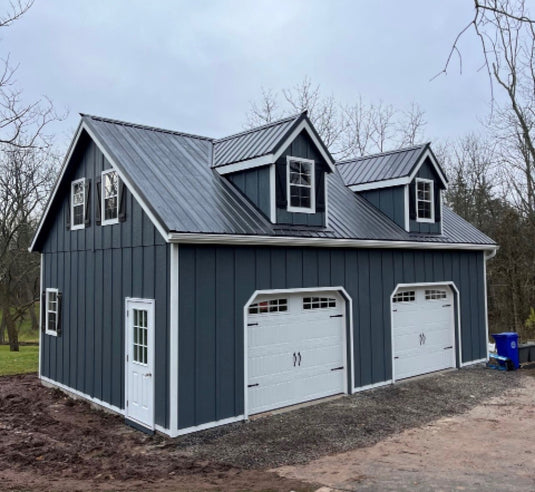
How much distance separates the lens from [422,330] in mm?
11609

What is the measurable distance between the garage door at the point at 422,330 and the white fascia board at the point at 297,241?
44.2 inches

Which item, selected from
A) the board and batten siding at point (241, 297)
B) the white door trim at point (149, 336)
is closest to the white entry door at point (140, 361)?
the white door trim at point (149, 336)

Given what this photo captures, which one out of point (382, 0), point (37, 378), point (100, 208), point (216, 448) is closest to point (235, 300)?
point (216, 448)

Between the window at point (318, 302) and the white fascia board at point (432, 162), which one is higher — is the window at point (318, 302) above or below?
below

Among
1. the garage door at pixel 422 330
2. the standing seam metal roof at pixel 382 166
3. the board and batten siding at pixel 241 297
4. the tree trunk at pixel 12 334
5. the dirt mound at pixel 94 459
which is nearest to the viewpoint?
the dirt mound at pixel 94 459

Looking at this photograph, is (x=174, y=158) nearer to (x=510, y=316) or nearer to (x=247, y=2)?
(x=247, y=2)

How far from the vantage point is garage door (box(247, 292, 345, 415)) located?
8.53 meters

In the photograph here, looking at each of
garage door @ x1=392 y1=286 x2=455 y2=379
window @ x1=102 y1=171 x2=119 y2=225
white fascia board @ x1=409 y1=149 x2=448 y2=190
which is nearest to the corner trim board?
window @ x1=102 y1=171 x2=119 y2=225

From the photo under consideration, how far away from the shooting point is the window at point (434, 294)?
1184 cm

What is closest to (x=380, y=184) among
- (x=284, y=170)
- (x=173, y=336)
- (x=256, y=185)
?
(x=284, y=170)

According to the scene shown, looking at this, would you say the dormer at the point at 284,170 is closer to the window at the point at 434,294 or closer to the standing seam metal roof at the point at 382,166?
the standing seam metal roof at the point at 382,166

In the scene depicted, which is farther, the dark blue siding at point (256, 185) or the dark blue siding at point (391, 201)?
the dark blue siding at point (391, 201)

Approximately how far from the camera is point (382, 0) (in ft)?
12.7

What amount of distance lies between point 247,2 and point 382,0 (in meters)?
2.32
